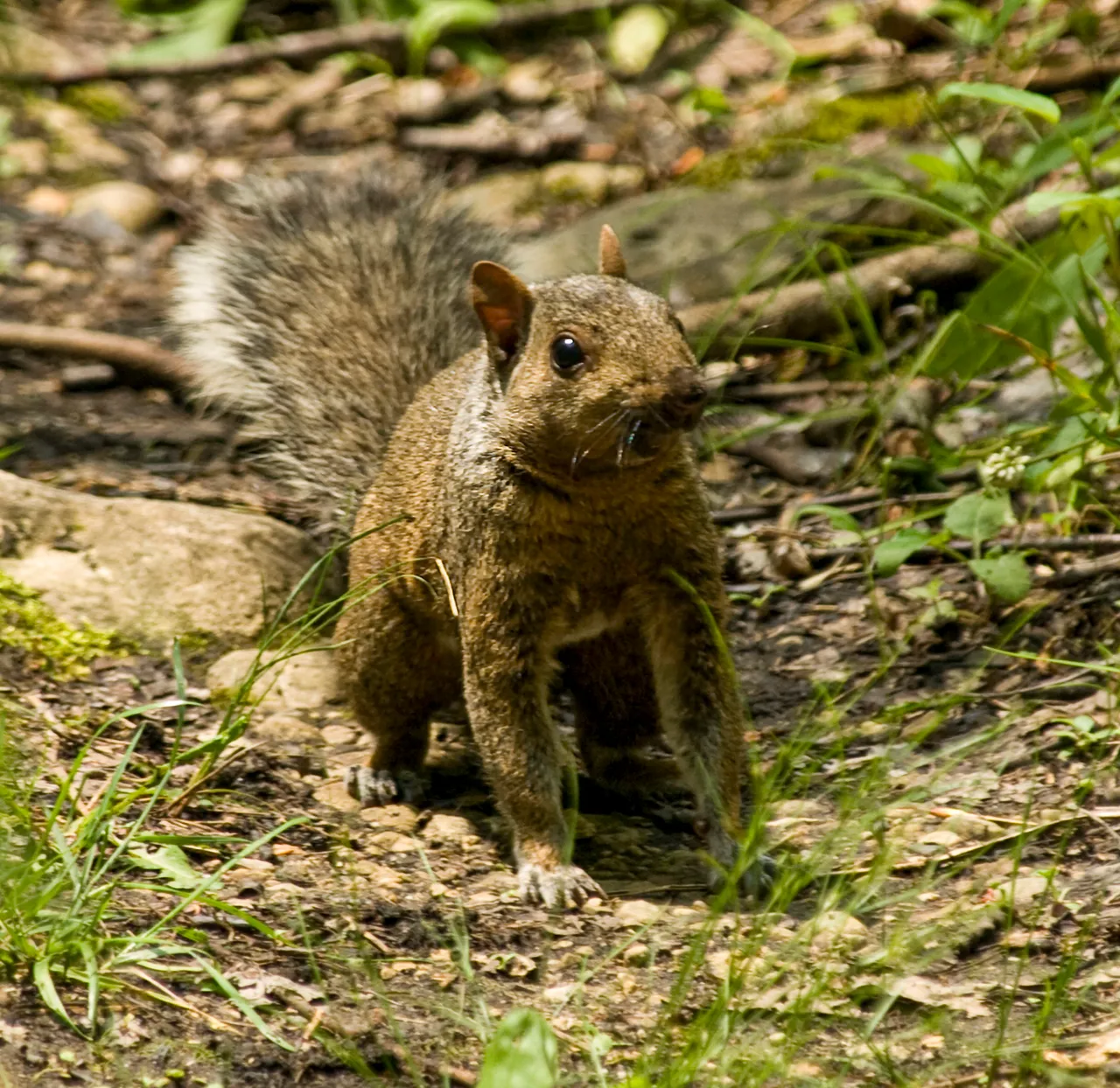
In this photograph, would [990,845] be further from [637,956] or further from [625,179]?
[625,179]

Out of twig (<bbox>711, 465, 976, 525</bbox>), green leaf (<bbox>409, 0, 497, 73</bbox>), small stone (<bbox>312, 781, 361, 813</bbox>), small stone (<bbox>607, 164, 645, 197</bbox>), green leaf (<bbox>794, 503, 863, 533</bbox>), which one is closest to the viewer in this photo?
small stone (<bbox>312, 781, 361, 813</bbox>)

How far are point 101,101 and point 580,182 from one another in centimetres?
274

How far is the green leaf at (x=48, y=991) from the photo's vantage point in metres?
2.53

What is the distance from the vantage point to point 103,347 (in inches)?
233

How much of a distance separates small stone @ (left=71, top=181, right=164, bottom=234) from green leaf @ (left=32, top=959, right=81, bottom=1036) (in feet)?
17.9

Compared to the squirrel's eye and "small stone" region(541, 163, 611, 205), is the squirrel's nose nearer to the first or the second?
the squirrel's eye

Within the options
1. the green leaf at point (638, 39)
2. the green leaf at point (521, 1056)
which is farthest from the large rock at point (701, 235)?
the green leaf at point (521, 1056)

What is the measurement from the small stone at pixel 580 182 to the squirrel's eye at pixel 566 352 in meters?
4.01

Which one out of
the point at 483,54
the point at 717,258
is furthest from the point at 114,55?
the point at 717,258

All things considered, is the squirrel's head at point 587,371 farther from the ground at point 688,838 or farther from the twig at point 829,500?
the twig at point 829,500

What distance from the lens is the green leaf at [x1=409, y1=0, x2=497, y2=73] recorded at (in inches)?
323

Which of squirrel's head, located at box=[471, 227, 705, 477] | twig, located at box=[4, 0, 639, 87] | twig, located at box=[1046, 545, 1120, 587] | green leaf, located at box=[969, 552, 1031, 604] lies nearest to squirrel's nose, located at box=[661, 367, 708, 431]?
squirrel's head, located at box=[471, 227, 705, 477]

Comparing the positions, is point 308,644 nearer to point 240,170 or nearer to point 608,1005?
point 608,1005

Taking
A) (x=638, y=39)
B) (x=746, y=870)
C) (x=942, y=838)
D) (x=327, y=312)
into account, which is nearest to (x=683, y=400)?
(x=746, y=870)
